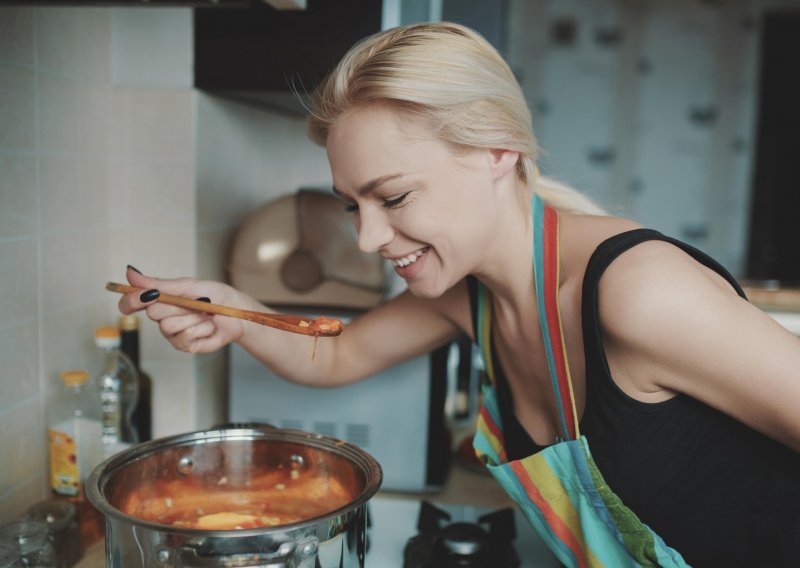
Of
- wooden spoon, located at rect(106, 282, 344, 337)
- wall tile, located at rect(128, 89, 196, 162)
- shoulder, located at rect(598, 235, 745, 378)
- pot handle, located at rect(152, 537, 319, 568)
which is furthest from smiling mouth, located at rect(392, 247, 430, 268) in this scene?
wall tile, located at rect(128, 89, 196, 162)

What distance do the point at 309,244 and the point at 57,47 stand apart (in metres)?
0.51

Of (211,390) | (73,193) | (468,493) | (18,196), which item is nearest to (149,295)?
(18,196)

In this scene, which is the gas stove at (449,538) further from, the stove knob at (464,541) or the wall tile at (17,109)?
the wall tile at (17,109)

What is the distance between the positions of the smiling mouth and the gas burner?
38 cm

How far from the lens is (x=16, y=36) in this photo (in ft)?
3.41

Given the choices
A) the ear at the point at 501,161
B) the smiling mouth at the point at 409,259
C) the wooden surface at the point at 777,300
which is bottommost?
the wooden surface at the point at 777,300

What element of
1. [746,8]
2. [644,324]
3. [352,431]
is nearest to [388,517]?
[352,431]

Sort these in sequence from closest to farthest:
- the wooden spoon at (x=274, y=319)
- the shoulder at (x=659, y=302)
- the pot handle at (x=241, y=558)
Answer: the pot handle at (x=241, y=558) → the shoulder at (x=659, y=302) → the wooden spoon at (x=274, y=319)

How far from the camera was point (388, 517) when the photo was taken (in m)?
1.24

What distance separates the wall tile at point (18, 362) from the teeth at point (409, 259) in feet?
1.82

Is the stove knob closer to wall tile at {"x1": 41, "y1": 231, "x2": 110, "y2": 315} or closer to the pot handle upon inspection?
the pot handle

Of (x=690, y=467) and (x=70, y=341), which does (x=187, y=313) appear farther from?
(x=690, y=467)

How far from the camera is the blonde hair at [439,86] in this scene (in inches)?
32.9

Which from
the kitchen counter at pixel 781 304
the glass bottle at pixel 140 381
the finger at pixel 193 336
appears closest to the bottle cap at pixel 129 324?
the glass bottle at pixel 140 381
